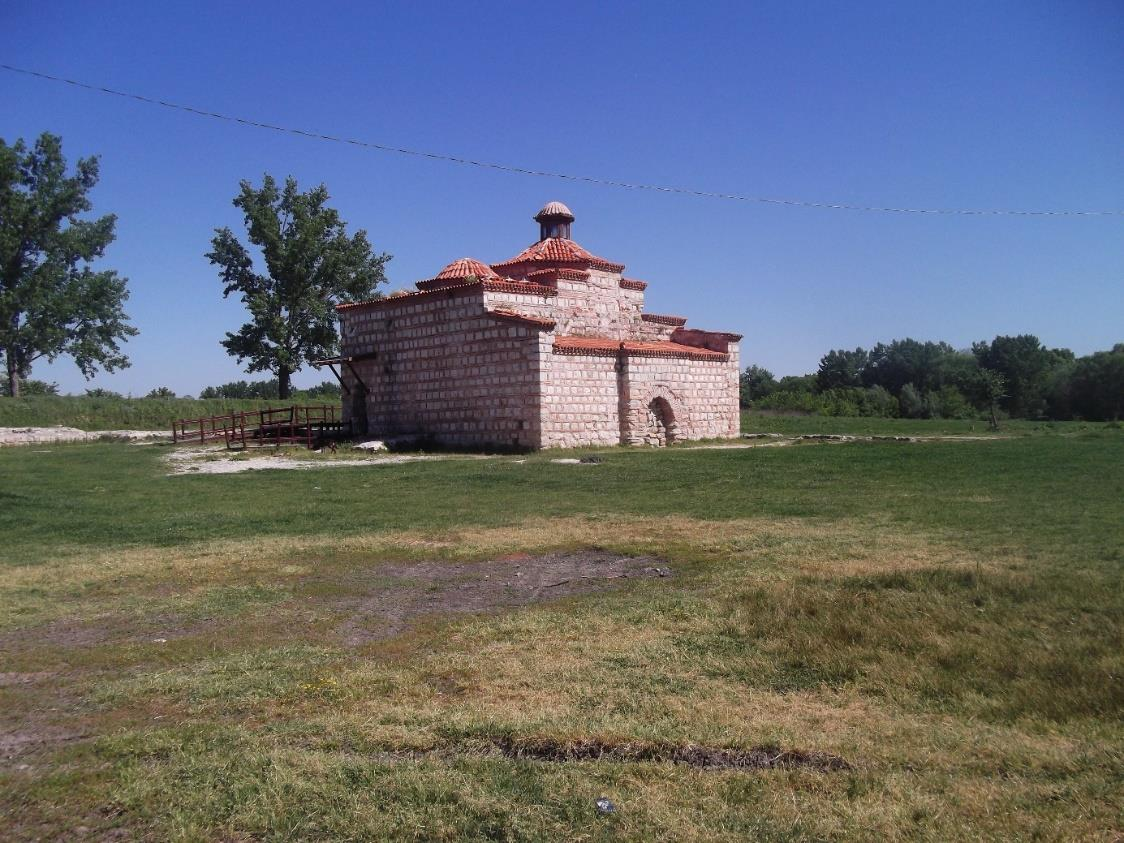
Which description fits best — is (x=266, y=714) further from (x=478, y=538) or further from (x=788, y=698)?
(x=478, y=538)

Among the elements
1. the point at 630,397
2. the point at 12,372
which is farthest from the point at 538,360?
the point at 12,372

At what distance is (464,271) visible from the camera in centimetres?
2814

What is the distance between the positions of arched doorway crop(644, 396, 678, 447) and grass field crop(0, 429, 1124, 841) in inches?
639

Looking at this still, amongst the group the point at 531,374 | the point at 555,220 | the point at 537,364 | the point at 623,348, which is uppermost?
the point at 555,220

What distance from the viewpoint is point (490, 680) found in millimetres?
4613

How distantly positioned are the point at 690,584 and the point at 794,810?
3.86m

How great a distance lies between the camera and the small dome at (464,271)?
1089 inches

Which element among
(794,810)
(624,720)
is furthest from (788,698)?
(794,810)

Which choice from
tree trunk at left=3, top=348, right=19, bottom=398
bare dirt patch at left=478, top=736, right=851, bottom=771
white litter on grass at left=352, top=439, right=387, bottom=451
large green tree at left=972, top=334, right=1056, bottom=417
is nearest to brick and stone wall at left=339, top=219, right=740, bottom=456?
white litter on grass at left=352, top=439, right=387, bottom=451

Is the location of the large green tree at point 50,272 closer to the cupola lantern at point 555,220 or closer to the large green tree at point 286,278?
the large green tree at point 286,278

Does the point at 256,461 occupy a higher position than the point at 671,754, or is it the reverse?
the point at 256,461

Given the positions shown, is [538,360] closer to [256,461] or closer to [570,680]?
[256,461]

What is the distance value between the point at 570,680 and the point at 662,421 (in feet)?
75.1

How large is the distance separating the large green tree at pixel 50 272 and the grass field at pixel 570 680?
38.8m
